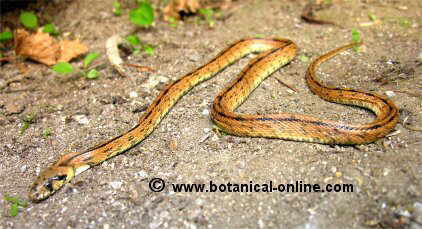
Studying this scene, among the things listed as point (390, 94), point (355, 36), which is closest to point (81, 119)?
point (390, 94)

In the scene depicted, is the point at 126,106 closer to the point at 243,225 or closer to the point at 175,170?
the point at 175,170

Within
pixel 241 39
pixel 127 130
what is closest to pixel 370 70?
pixel 241 39

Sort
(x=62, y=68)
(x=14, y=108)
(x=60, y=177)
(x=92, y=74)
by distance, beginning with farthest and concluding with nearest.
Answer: (x=92, y=74) < (x=62, y=68) < (x=14, y=108) < (x=60, y=177)

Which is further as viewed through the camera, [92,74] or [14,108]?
[92,74]

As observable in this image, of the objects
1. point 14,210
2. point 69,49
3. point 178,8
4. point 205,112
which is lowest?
point 14,210

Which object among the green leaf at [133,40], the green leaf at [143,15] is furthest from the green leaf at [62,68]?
the green leaf at [143,15]

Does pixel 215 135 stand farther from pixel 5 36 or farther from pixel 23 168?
pixel 5 36
